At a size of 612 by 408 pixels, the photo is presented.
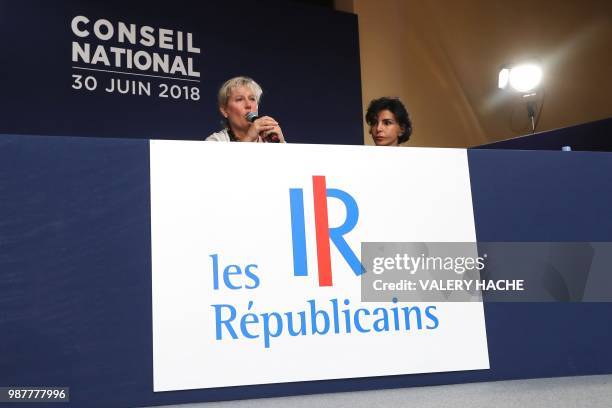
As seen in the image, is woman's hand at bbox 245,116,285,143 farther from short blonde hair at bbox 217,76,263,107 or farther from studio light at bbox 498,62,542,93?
studio light at bbox 498,62,542,93

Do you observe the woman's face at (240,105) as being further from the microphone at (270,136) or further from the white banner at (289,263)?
the white banner at (289,263)

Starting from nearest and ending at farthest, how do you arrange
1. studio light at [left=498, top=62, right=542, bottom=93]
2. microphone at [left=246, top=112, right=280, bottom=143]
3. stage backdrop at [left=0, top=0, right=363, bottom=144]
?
1. microphone at [left=246, top=112, right=280, bottom=143]
2. stage backdrop at [left=0, top=0, right=363, bottom=144]
3. studio light at [left=498, top=62, right=542, bottom=93]

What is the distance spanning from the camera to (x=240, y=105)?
2340 mm

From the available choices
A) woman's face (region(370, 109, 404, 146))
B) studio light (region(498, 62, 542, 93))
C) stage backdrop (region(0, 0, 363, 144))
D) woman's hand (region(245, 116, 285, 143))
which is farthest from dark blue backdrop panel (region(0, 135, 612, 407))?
studio light (region(498, 62, 542, 93))

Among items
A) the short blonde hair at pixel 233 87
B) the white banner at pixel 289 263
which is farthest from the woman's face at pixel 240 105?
the white banner at pixel 289 263

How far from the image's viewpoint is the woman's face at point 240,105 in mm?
2336

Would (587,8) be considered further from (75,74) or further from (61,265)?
(61,265)

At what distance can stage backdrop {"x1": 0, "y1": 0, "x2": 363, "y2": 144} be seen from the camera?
10.6 ft

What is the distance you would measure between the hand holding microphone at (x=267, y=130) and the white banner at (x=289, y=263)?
63 cm

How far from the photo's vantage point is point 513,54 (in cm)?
464

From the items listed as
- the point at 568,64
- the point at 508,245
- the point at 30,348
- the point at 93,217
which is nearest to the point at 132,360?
the point at 30,348

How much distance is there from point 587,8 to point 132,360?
13.9 ft

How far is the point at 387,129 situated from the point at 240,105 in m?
0.64

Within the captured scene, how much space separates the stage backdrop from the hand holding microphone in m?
1.56
